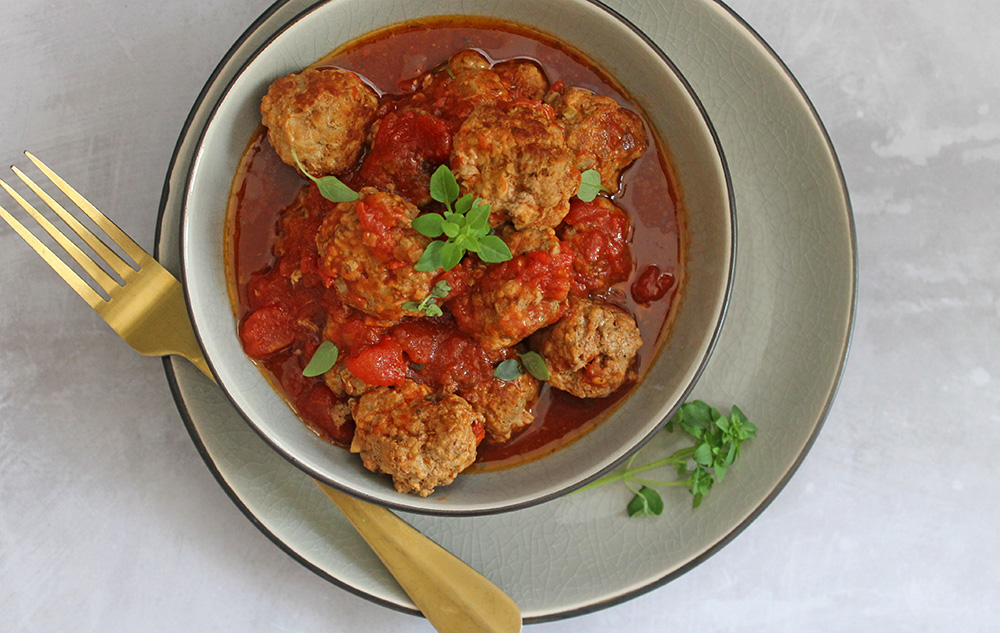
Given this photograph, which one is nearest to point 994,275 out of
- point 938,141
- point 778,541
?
point 938,141

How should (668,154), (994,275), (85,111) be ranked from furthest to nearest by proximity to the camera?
(994,275)
(85,111)
(668,154)

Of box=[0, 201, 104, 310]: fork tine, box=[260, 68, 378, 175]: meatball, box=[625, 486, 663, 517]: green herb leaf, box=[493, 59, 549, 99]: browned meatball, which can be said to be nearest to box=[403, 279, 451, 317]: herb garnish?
box=[260, 68, 378, 175]: meatball

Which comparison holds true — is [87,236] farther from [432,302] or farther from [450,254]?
[450,254]

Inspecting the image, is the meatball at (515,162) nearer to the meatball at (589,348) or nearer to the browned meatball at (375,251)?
the browned meatball at (375,251)

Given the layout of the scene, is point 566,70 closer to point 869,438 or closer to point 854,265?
point 854,265

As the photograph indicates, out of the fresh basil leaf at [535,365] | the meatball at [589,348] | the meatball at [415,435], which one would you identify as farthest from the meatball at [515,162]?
the meatball at [415,435]

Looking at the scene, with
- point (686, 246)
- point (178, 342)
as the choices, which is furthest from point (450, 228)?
point (178, 342)
